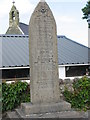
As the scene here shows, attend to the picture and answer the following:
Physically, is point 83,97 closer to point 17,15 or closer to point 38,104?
point 38,104

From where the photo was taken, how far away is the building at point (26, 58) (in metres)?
13.1

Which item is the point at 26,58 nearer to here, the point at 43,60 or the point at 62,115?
the point at 43,60

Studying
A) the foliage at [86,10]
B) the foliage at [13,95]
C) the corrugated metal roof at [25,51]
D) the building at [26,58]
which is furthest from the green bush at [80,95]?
the foliage at [86,10]

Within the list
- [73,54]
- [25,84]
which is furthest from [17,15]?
[25,84]

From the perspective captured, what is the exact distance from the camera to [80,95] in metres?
7.66

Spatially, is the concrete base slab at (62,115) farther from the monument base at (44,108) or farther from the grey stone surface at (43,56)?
the grey stone surface at (43,56)

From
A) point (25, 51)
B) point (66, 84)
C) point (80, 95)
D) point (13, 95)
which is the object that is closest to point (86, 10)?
point (25, 51)

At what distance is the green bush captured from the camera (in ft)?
24.8

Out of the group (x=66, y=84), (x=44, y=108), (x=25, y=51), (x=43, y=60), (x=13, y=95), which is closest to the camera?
(x=44, y=108)

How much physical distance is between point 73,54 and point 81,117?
1039 centimetres

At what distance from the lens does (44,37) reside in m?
6.27

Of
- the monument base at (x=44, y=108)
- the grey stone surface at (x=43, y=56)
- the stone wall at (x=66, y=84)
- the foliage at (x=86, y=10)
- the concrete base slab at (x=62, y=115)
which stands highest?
the foliage at (x=86, y=10)

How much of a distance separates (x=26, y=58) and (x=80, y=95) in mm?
6808

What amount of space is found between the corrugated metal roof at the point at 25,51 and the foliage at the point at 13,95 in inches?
195
